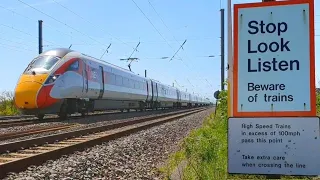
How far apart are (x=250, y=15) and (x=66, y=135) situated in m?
9.32

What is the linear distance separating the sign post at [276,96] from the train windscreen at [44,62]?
15.5 meters

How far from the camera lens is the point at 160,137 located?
527 inches

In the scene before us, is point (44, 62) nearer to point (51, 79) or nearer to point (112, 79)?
point (51, 79)

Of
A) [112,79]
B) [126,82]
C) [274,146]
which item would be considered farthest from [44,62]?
[274,146]

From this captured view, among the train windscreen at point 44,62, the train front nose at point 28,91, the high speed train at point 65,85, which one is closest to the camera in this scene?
the train front nose at point 28,91

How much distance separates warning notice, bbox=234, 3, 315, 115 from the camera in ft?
10.3

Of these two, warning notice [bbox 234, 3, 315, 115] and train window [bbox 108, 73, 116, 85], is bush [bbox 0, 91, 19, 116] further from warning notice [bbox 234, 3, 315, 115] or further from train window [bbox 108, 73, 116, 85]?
warning notice [bbox 234, 3, 315, 115]

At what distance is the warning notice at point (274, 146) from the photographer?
3053mm

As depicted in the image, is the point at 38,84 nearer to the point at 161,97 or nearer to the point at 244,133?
the point at 244,133

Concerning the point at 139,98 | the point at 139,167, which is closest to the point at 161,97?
the point at 139,98

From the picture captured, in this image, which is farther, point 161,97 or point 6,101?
point 161,97

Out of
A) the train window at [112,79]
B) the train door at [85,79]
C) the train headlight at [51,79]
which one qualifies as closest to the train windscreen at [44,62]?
the train headlight at [51,79]

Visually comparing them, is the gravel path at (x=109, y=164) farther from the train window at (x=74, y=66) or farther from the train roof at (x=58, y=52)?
the train roof at (x=58, y=52)

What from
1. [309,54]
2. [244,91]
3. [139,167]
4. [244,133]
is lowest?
[139,167]
